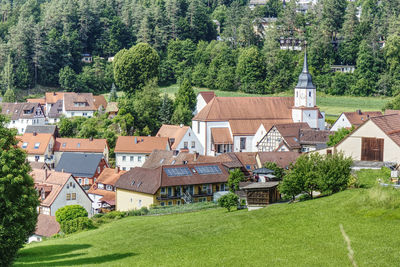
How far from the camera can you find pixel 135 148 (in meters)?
69.7

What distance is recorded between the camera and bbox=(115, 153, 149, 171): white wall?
69.6 m

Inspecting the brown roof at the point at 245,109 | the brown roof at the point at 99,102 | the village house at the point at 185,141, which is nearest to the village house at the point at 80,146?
the village house at the point at 185,141

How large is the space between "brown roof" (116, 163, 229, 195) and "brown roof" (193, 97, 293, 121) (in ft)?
55.7

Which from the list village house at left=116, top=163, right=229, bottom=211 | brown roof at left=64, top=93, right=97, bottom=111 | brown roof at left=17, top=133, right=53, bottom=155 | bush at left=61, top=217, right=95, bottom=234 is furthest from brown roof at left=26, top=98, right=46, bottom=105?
bush at left=61, top=217, right=95, bottom=234

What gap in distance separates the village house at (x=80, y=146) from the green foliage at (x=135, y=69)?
14.9m

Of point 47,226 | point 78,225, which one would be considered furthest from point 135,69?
point 78,225

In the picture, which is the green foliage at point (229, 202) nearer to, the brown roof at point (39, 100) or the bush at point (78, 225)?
the bush at point (78, 225)

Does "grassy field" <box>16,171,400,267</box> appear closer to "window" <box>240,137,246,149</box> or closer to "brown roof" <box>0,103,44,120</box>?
"window" <box>240,137,246,149</box>

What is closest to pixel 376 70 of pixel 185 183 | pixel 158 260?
pixel 185 183

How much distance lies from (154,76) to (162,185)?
1590 inches

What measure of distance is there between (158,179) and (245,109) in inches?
972

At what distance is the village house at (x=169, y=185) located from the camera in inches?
1938

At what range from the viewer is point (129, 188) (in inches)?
2002

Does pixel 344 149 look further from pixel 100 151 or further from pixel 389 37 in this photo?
pixel 389 37
